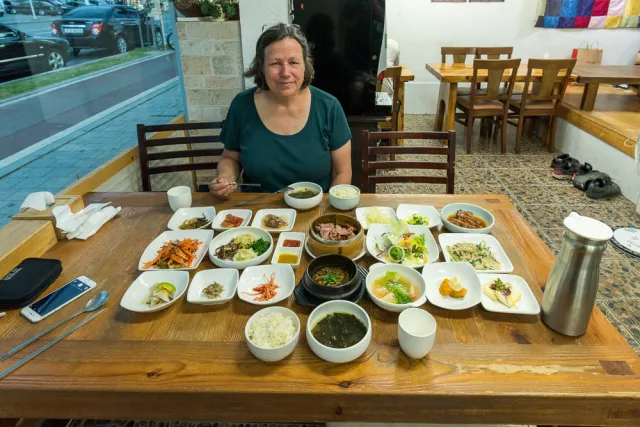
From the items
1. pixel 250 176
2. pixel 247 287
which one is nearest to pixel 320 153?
pixel 250 176

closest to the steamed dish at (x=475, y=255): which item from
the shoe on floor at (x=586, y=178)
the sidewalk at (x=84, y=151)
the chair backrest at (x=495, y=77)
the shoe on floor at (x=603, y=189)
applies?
the sidewalk at (x=84, y=151)

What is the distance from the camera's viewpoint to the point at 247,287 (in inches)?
48.1

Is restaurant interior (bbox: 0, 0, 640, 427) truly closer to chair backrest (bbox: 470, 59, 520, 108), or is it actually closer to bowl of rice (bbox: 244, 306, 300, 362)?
bowl of rice (bbox: 244, 306, 300, 362)

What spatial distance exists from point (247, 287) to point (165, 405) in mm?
384

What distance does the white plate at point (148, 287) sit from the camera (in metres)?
1.14

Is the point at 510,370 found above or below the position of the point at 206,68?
below

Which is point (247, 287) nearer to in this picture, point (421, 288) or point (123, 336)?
point (123, 336)

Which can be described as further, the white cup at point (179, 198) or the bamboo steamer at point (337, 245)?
the white cup at point (179, 198)

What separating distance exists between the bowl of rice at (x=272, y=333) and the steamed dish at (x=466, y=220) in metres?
0.78

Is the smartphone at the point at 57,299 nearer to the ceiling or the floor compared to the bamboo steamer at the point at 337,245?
nearer to the floor

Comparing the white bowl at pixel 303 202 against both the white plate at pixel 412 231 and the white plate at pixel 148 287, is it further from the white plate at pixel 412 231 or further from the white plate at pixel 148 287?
the white plate at pixel 148 287

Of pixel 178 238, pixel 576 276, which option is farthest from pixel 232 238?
pixel 576 276

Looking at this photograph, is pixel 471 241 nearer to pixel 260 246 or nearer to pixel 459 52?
pixel 260 246

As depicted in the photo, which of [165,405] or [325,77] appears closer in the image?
[165,405]
